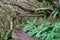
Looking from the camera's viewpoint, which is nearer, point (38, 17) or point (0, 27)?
point (0, 27)

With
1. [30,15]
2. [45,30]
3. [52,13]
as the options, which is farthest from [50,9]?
[45,30]

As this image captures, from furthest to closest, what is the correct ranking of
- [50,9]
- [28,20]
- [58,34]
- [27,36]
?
1. [50,9]
2. [28,20]
3. [27,36]
4. [58,34]

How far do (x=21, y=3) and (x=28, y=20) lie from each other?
26.2 inches

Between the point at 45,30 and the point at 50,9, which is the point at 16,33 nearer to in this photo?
the point at 45,30

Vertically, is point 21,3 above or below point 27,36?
above

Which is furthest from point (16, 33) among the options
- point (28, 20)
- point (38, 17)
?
point (38, 17)

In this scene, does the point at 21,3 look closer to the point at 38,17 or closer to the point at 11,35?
the point at 38,17

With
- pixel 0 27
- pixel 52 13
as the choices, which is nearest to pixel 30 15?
pixel 52 13

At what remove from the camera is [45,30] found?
16.9ft

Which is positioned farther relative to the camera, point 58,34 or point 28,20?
point 28,20

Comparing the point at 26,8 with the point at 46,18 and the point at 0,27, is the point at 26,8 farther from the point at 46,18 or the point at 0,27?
the point at 0,27

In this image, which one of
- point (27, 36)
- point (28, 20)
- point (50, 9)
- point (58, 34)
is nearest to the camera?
point (58, 34)

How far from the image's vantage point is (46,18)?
19.3 ft

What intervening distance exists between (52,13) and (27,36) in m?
1.32
